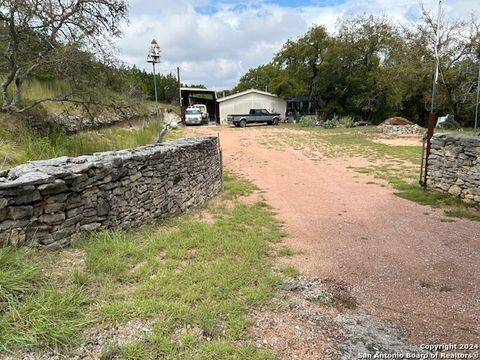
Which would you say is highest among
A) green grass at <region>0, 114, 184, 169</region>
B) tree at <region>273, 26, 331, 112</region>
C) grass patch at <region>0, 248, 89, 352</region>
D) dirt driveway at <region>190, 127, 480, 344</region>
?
tree at <region>273, 26, 331, 112</region>

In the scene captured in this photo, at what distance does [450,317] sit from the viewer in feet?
9.55

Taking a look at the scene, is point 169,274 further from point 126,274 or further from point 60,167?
point 60,167

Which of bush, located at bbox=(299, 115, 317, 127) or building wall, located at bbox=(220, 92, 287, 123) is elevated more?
building wall, located at bbox=(220, 92, 287, 123)

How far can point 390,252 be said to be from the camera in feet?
14.3

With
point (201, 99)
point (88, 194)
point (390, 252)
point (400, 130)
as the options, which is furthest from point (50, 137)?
point (201, 99)

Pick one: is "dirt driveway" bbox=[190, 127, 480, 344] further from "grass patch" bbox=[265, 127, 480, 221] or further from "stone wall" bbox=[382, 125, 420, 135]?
"stone wall" bbox=[382, 125, 420, 135]

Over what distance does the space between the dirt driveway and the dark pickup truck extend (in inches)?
726

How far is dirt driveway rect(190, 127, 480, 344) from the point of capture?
2971mm

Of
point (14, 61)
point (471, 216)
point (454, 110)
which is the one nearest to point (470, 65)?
point (454, 110)

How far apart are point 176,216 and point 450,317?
13.2 feet

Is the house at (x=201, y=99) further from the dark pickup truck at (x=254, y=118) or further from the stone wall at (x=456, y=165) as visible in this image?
the stone wall at (x=456, y=165)

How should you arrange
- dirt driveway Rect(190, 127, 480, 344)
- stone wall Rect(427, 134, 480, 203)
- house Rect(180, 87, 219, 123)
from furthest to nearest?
house Rect(180, 87, 219, 123) < stone wall Rect(427, 134, 480, 203) < dirt driveway Rect(190, 127, 480, 344)

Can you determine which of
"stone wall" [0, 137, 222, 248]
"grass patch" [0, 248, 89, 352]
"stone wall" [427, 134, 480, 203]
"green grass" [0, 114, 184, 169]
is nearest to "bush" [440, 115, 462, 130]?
"stone wall" [427, 134, 480, 203]

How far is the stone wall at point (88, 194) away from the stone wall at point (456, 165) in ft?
17.6
